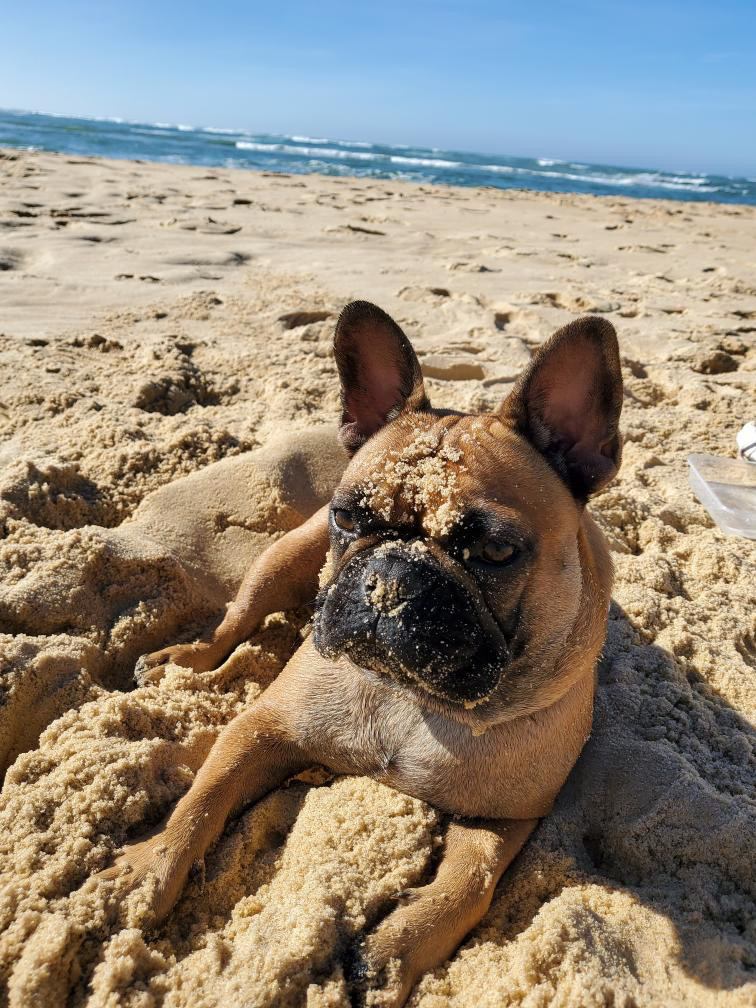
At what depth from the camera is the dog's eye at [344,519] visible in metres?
2.24

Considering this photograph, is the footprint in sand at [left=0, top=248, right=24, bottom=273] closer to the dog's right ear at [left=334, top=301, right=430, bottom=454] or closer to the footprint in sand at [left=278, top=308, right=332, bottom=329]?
the footprint in sand at [left=278, top=308, right=332, bottom=329]

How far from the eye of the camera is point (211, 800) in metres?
2.28

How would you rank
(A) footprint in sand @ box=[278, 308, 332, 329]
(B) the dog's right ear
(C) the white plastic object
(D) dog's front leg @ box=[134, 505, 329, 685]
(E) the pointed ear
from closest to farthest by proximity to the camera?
1. (E) the pointed ear
2. (B) the dog's right ear
3. (D) dog's front leg @ box=[134, 505, 329, 685]
4. (C) the white plastic object
5. (A) footprint in sand @ box=[278, 308, 332, 329]

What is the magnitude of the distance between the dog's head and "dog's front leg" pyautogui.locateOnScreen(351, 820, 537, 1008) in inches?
16.9

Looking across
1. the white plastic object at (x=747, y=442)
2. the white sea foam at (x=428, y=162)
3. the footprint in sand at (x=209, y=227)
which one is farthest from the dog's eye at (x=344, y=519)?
the white sea foam at (x=428, y=162)

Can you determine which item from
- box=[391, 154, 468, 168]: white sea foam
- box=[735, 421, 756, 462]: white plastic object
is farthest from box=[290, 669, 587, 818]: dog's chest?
box=[391, 154, 468, 168]: white sea foam

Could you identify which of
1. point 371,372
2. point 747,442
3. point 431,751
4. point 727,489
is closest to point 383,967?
→ point 431,751

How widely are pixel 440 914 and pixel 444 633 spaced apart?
2.75ft

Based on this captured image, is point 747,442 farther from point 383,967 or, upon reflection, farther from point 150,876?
point 150,876

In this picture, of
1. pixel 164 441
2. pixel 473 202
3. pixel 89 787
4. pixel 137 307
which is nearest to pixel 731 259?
pixel 473 202

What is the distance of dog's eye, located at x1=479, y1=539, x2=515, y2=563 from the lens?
6.69 ft

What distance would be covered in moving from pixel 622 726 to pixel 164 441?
9.40 ft

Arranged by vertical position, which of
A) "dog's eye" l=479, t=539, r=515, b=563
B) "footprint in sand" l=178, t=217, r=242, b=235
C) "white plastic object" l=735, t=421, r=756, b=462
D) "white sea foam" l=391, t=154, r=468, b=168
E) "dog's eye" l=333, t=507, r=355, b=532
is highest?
"white sea foam" l=391, t=154, r=468, b=168

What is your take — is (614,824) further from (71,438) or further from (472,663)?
(71,438)
